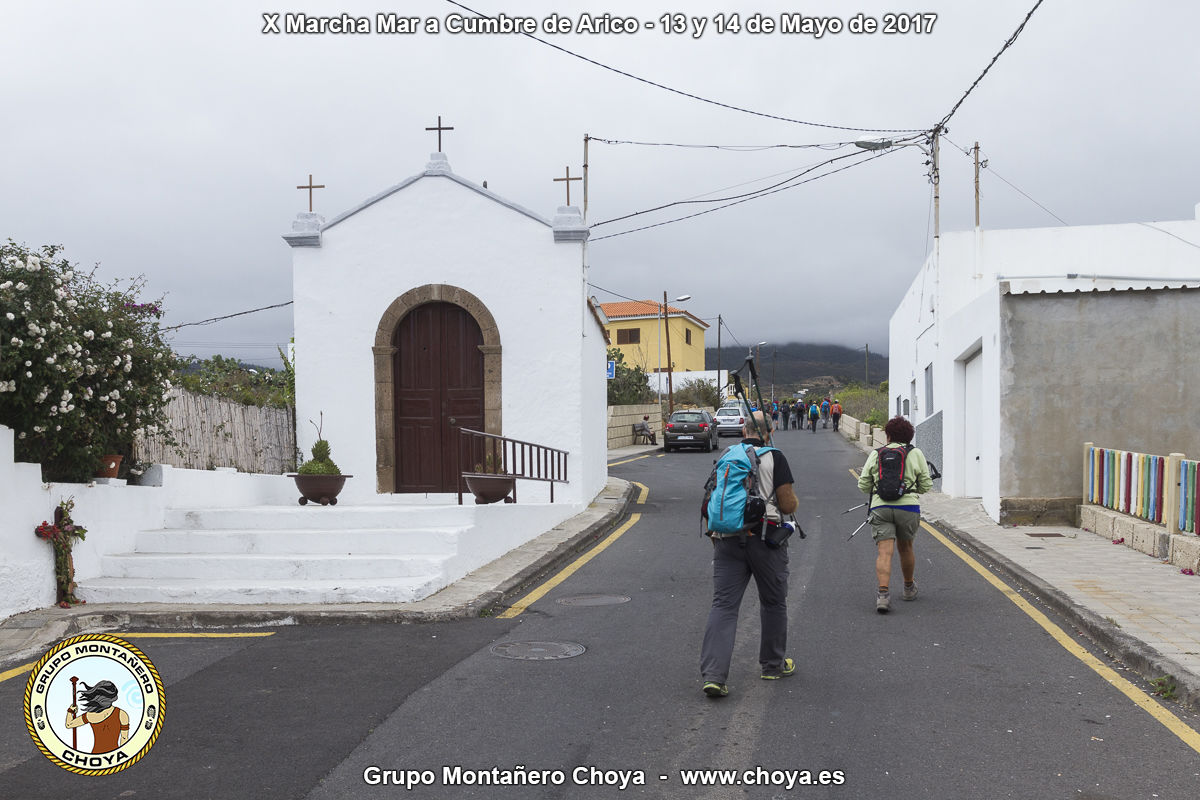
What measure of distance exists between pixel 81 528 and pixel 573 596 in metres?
4.42

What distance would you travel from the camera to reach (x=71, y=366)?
25.7 feet

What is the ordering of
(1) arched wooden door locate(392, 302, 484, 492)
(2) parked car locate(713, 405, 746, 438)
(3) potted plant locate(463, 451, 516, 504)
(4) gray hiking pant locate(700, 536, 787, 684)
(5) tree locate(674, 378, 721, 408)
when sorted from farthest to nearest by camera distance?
(5) tree locate(674, 378, 721, 408) → (2) parked car locate(713, 405, 746, 438) → (1) arched wooden door locate(392, 302, 484, 492) → (3) potted plant locate(463, 451, 516, 504) → (4) gray hiking pant locate(700, 536, 787, 684)

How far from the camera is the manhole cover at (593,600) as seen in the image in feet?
27.9

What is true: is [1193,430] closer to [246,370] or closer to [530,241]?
[530,241]

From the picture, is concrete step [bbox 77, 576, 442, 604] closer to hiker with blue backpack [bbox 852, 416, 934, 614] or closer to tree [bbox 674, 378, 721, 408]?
hiker with blue backpack [bbox 852, 416, 934, 614]

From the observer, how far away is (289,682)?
19.7 ft

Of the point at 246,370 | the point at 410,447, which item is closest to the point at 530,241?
the point at 410,447

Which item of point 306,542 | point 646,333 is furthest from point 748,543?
point 646,333

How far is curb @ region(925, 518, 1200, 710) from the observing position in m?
5.50

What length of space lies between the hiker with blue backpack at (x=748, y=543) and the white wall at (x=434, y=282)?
881 cm

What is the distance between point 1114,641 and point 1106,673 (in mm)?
581

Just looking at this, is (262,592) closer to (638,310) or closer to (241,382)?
(241,382)

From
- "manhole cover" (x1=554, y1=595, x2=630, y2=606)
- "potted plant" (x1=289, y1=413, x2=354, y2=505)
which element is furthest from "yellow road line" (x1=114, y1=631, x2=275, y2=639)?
"potted plant" (x1=289, y1=413, x2=354, y2=505)

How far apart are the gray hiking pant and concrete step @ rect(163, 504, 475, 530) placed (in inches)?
179
